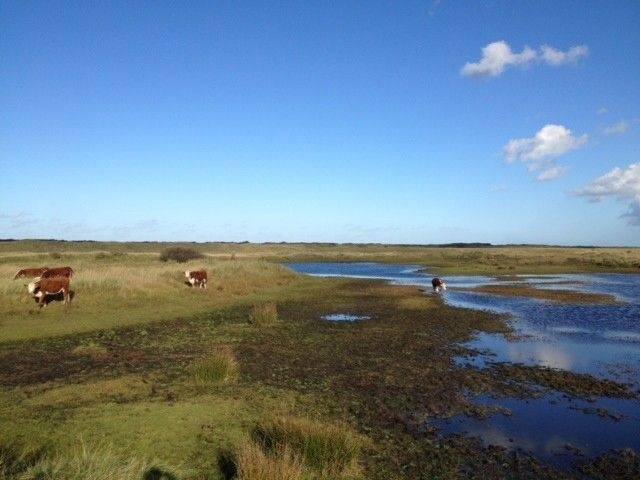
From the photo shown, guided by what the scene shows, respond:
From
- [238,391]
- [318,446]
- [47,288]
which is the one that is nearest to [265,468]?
[318,446]

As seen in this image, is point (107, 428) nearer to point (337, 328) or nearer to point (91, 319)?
point (337, 328)

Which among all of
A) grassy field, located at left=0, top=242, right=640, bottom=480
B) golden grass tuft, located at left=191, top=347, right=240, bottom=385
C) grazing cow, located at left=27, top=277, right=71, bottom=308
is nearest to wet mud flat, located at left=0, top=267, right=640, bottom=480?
grassy field, located at left=0, top=242, right=640, bottom=480

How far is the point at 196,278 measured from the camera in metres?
28.2

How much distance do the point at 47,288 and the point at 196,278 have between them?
9.35 metres

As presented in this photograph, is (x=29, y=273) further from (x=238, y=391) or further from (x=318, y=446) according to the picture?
(x=318, y=446)

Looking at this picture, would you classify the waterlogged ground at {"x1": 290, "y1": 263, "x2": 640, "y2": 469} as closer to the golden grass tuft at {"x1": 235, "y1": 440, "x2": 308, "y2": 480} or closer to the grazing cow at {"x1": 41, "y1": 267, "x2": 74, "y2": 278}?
the golden grass tuft at {"x1": 235, "y1": 440, "x2": 308, "y2": 480}

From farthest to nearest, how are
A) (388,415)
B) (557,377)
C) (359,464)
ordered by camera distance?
(557,377)
(388,415)
(359,464)

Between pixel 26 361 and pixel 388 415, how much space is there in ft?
30.7

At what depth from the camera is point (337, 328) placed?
18.3m

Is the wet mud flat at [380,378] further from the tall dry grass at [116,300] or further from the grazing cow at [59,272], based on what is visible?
the grazing cow at [59,272]

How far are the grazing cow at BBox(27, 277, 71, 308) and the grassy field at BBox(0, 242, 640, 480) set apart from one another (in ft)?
1.42

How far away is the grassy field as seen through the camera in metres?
6.64

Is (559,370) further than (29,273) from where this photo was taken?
No

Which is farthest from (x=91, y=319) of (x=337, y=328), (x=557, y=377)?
(x=557, y=377)
